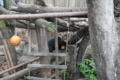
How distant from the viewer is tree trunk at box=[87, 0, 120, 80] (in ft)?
6.93

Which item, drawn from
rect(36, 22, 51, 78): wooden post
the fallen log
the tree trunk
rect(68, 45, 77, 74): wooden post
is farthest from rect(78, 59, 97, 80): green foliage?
the tree trunk

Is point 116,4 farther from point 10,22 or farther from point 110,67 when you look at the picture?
point 10,22

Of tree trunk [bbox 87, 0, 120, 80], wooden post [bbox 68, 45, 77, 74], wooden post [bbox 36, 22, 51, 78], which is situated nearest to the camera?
tree trunk [bbox 87, 0, 120, 80]

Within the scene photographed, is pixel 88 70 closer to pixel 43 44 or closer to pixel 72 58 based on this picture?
pixel 72 58

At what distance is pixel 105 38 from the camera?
2.14 m

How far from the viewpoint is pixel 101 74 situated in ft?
7.38

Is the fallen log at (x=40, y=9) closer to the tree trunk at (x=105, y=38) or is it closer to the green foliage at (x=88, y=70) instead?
the tree trunk at (x=105, y=38)

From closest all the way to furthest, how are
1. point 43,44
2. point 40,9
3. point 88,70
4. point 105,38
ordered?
point 105,38 < point 40,9 < point 43,44 < point 88,70

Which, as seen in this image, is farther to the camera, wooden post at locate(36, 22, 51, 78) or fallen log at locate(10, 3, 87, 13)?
wooden post at locate(36, 22, 51, 78)

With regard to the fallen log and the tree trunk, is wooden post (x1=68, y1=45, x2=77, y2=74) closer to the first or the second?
the fallen log

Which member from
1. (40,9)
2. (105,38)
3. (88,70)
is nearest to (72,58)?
(88,70)

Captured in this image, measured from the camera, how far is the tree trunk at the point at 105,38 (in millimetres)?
2111

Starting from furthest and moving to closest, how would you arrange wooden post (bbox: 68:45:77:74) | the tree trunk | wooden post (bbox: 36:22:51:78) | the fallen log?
1. wooden post (bbox: 68:45:77:74)
2. wooden post (bbox: 36:22:51:78)
3. the fallen log
4. the tree trunk

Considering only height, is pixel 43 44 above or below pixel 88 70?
above
